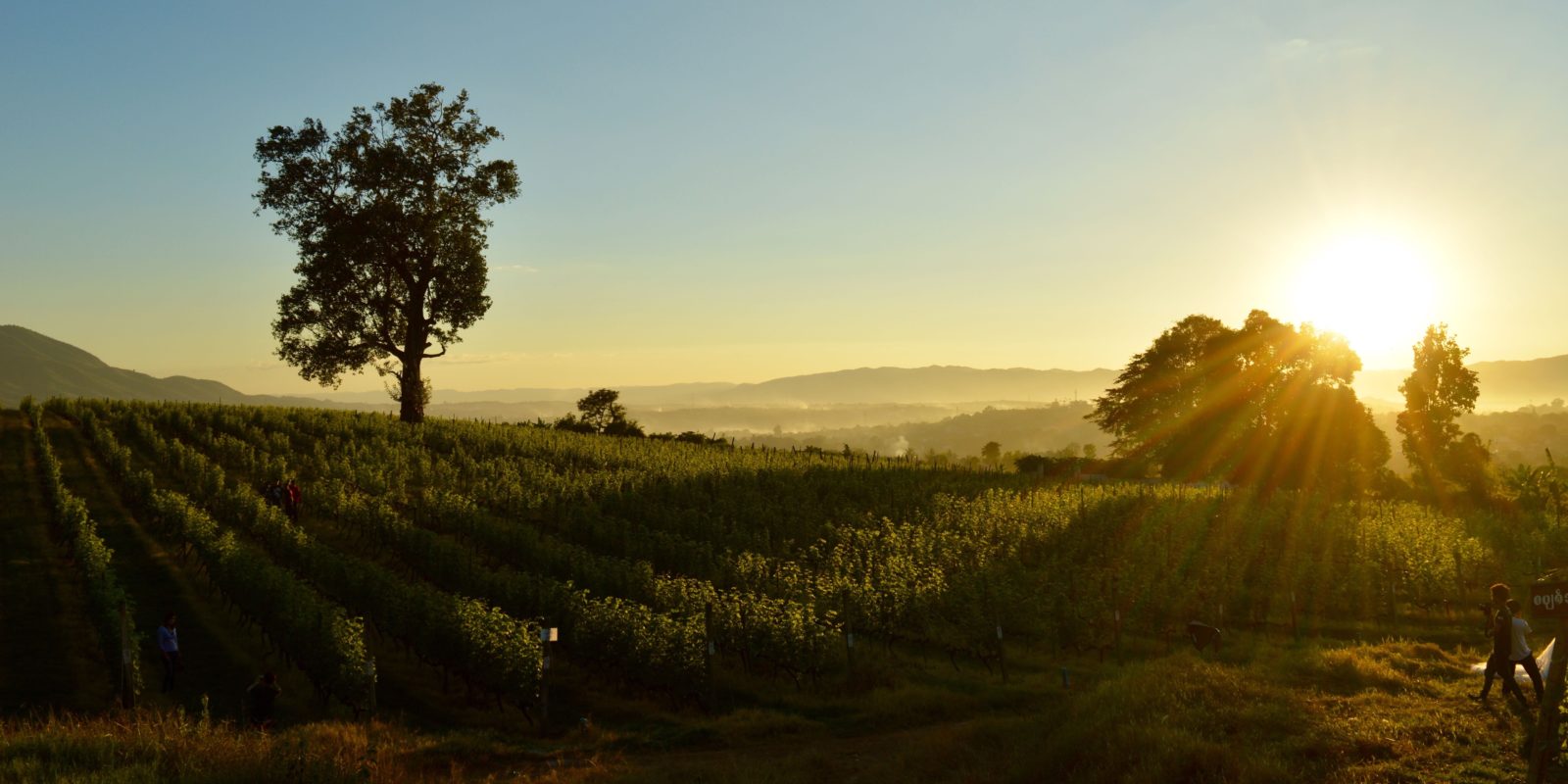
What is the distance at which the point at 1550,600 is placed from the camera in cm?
992

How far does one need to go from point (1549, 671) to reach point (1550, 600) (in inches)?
28.2

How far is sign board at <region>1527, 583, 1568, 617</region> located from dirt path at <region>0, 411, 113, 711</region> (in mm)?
23316

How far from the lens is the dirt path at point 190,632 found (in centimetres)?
2009

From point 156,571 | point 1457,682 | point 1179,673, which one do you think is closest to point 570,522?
point 156,571

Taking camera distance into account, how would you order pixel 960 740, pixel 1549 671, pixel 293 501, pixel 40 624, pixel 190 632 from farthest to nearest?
pixel 293 501 < pixel 190 632 < pixel 40 624 < pixel 960 740 < pixel 1549 671

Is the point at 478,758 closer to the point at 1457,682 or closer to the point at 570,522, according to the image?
the point at 1457,682

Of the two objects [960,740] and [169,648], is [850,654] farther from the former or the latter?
[169,648]

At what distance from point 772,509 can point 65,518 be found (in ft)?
75.1

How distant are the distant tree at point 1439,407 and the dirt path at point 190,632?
273 ft

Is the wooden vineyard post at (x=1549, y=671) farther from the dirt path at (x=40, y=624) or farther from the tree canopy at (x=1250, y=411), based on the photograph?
the tree canopy at (x=1250, y=411)

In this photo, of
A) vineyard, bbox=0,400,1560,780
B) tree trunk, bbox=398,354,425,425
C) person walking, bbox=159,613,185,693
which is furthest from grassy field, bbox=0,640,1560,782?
tree trunk, bbox=398,354,425,425

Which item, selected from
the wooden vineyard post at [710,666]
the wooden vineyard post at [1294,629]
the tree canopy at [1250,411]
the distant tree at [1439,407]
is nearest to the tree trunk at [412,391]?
the wooden vineyard post at [710,666]

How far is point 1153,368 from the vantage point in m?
76.0

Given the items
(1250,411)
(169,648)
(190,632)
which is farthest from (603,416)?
(169,648)
